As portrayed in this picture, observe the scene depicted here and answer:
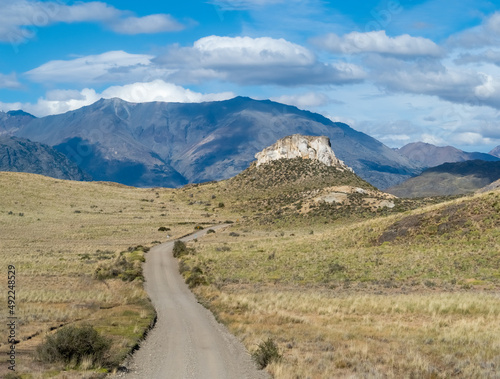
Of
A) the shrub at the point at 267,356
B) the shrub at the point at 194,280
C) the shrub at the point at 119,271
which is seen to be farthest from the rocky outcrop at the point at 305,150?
the shrub at the point at 267,356

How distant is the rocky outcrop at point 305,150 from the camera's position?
140m

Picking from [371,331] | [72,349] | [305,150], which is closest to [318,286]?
[371,331]

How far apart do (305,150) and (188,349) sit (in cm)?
12623

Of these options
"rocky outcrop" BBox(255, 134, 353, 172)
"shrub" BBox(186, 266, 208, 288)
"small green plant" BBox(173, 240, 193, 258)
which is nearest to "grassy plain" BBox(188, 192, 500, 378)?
"shrub" BBox(186, 266, 208, 288)

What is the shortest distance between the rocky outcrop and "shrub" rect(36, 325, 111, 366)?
126 metres

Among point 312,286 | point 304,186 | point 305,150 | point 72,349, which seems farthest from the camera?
point 305,150

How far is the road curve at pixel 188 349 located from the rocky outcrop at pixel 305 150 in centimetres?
11304

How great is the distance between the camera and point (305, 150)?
142 metres

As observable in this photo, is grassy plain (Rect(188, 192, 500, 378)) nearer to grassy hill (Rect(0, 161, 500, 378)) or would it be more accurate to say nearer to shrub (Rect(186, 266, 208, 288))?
grassy hill (Rect(0, 161, 500, 378))

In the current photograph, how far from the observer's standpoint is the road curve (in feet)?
51.1

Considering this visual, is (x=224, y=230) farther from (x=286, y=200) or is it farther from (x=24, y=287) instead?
(x=24, y=287)

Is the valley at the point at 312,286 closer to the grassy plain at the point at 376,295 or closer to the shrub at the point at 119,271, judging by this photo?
the grassy plain at the point at 376,295

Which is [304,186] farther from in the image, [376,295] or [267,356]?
[267,356]

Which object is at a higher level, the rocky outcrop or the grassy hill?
the rocky outcrop
